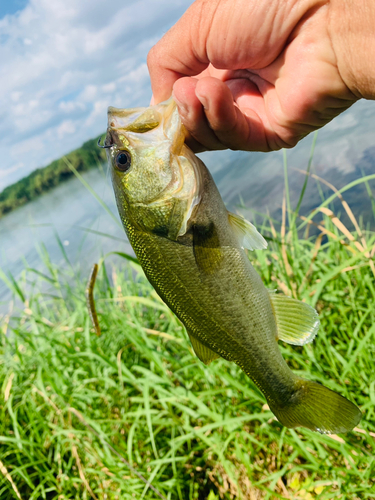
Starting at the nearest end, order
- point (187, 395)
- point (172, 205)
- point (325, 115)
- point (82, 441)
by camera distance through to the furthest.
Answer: point (172, 205) → point (325, 115) → point (187, 395) → point (82, 441)

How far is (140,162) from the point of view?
5.92 feet

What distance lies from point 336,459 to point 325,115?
2.23 metres

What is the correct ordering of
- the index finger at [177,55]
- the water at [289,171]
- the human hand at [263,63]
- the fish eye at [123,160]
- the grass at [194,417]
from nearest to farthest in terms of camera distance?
the human hand at [263,63], the fish eye at [123,160], the index finger at [177,55], the grass at [194,417], the water at [289,171]

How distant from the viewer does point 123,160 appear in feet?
6.01

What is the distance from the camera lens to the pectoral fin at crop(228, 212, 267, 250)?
1804 millimetres

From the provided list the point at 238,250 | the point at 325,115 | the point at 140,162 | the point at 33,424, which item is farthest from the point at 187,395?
the point at 325,115

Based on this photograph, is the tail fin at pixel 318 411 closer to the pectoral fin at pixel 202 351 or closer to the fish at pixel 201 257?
the fish at pixel 201 257

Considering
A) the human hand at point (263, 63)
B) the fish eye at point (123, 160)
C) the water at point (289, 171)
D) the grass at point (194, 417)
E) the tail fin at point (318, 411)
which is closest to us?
the tail fin at point (318, 411)

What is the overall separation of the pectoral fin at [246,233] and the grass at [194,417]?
1.01 m

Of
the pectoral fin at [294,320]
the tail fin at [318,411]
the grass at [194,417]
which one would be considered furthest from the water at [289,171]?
the tail fin at [318,411]

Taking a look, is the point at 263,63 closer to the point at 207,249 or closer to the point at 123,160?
the point at 123,160

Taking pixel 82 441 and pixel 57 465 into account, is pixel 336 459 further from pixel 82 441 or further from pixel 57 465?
pixel 57 465

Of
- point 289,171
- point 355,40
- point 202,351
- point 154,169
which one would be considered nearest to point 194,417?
point 202,351

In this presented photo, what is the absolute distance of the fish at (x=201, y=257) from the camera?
1.75 m
